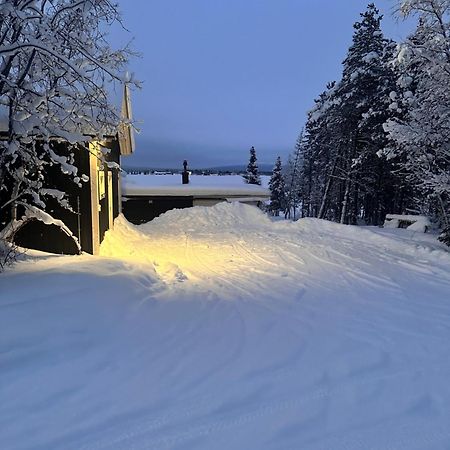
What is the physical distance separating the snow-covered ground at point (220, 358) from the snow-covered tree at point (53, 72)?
1.97 m

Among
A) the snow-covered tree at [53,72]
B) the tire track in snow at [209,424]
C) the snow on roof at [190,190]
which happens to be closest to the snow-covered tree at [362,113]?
the snow on roof at [190,190]

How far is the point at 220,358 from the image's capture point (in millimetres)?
3535

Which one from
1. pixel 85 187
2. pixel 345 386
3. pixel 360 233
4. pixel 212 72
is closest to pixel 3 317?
pixel 345 386

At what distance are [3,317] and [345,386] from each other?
3250mm

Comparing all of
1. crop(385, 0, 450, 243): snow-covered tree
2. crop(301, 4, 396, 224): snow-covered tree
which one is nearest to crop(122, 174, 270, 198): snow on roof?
crop(301, 4, 396, 224): snow-covered tree

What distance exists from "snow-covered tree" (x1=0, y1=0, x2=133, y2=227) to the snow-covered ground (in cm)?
197

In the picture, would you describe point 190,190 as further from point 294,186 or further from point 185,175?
point 294,186

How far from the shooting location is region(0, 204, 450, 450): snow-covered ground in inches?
98.2

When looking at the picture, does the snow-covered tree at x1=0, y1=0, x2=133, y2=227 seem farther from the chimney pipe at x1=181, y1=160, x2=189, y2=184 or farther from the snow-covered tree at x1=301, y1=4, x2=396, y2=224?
the chimney pipe at x1=181, y1=160, x2=189, y2=184

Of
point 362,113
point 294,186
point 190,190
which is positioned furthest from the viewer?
point 294,186

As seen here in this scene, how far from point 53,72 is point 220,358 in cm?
469

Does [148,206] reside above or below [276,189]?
below

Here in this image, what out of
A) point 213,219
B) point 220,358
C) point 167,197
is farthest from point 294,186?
point 220,358

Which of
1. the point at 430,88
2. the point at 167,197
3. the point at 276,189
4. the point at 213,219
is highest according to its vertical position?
the point at 430,88
